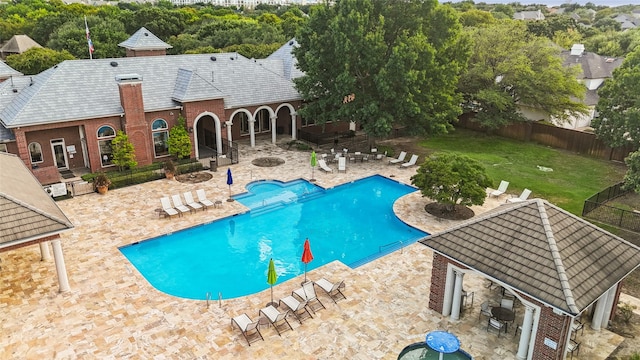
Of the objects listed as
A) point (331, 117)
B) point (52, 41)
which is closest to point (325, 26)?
point (331, 117)

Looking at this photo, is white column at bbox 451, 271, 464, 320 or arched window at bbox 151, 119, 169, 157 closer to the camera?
white column at bbox 451, 271, 464, 320

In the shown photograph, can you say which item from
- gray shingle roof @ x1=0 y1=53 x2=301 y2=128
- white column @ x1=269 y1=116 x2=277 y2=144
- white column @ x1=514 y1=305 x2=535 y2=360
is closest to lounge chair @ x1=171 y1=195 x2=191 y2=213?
gray shingle roof @ x1=0 y1=53 x2=301 y2=128

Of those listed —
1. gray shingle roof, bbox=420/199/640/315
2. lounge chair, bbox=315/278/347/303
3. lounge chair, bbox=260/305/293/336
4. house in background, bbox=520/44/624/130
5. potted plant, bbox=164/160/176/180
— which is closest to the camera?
gray shingle roof, bbox=420/199/640/315

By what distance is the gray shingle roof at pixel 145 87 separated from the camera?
2497 centimetres

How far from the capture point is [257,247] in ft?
65.5

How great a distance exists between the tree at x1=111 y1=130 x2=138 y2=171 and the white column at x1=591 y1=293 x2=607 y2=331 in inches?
926

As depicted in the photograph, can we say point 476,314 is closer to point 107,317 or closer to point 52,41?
point 107,317

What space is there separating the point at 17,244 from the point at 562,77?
116ft

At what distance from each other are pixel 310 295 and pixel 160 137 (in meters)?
18.0

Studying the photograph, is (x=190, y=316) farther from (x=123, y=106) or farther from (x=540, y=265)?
(x=123, y=106)

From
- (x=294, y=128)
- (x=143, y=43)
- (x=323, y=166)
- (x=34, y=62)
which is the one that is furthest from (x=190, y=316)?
(x=34, y=62)

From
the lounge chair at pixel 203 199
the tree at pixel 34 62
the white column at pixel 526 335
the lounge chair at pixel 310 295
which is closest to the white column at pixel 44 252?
the lounge chair at pixel 203 199

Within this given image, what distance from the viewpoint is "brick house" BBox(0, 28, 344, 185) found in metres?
24.9

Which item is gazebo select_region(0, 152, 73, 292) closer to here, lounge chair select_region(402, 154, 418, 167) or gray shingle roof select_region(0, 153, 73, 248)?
gray shingle roof select_region(0, 153, 73, 248)
